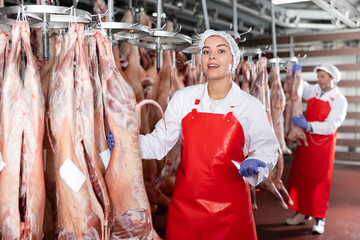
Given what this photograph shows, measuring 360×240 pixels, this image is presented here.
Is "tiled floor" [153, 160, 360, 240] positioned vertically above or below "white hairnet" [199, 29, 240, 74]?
below

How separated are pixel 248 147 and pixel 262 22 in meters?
7.78

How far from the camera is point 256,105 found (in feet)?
8.66

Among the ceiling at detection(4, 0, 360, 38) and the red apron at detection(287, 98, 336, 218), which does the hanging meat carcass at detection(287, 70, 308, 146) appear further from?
the ceiling at detection(4, 0, 360, 38)

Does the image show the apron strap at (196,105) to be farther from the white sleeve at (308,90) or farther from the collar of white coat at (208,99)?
the white sleeve at (308,90)

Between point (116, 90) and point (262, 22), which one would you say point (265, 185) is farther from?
point (262, 22)

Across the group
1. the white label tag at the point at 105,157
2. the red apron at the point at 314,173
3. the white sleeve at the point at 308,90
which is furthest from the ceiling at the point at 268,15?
the white label tag at the point at 105,157

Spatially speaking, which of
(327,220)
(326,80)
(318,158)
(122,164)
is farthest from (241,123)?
(327,220)

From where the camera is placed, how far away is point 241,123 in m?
2.58

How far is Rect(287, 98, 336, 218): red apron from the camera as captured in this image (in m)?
5.00

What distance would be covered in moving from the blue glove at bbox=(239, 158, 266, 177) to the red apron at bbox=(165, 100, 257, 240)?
0.19m

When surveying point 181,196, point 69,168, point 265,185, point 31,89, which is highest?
point 31,89

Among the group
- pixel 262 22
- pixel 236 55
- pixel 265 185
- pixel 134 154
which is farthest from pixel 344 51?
pixel 134 154

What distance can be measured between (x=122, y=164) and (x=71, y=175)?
12.1 inches

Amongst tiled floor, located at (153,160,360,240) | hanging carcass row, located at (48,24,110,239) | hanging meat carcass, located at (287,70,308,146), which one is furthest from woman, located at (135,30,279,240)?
hanging meat carcass, located at (287,70,308,146)
